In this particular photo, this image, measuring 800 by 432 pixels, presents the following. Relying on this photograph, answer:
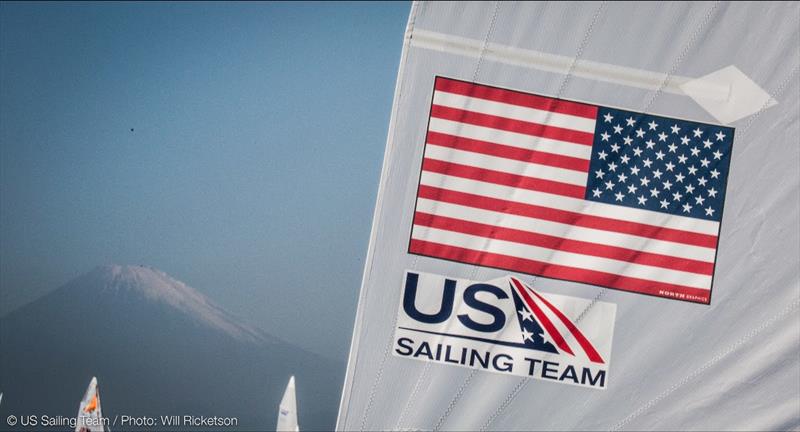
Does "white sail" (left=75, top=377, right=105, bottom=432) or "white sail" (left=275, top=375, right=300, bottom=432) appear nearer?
"white sail" (left=75, top=377, right=105, bottom=432)

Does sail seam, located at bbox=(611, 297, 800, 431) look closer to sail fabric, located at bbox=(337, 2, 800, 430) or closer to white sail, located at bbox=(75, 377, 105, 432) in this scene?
sail fabric, located at bbox=(337, 2, 800, 430)

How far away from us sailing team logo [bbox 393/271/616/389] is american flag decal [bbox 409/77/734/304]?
59 mm

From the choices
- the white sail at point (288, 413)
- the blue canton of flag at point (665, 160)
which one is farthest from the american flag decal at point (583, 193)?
the white sail at point (288, 413)

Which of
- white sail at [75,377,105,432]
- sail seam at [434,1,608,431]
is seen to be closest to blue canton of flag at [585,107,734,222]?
sail seam at [434,1,608,431]

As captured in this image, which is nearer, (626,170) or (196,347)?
(626,170)

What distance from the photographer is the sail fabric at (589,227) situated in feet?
5.71

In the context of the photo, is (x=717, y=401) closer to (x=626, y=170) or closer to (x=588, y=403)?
(x=588, y=403)

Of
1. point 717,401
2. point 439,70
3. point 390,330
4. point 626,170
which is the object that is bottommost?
point 717,401

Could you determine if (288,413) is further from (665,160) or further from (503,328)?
(665,160)

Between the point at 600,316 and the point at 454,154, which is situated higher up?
the point at 454,154

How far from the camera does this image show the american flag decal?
1.75 metres

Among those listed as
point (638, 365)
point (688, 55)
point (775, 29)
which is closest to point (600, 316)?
point (638, 365)

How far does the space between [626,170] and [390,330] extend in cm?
62

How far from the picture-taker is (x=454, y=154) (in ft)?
5.74
